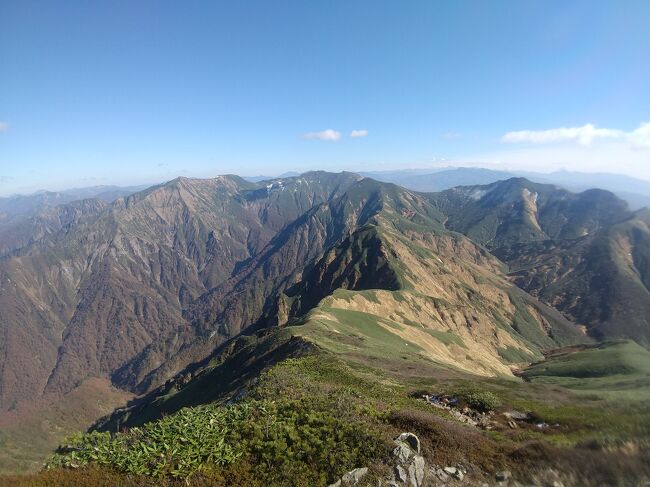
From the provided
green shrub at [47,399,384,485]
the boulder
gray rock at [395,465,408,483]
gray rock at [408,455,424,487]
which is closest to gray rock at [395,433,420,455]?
the boulder

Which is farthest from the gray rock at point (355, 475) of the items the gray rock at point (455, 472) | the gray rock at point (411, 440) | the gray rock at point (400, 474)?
the gray rock at point (455, 472)

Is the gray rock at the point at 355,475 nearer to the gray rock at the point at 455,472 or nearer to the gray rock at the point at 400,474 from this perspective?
the gray rock at the point at 400,474

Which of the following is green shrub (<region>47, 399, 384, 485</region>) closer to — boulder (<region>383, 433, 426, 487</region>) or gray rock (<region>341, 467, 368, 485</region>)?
gray rock (<region>341, 467, 368, 485</region>)

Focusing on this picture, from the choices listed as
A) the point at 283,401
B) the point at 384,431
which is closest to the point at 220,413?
the point at 283,401

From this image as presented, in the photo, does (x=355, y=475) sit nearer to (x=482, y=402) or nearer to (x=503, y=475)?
(x=503, y=475)

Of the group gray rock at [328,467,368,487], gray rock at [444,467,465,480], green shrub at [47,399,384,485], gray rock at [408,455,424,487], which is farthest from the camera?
green shrub at [47,399,384,485]

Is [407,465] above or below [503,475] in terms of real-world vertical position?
below

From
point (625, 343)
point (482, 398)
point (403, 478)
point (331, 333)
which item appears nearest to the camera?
point (403, 478)

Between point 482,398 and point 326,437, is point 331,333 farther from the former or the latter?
point 326,437

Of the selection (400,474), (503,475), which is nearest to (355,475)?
(400,474)

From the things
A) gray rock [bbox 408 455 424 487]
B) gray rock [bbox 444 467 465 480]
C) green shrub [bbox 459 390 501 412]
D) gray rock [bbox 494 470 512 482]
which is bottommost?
green shrub [bbox 459 390 501 412]

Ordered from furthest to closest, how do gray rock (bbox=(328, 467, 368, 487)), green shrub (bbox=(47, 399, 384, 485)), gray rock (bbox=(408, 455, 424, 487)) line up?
green shrub (bbox=(47, 399, 384, 485)), gray rock (bbox=(408, 455, 424, 487)), gray rock (bbox=(328, 467, 368, 487))
